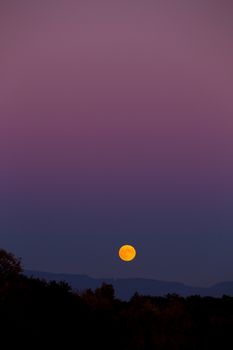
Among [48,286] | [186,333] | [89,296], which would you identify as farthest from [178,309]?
[48,286]

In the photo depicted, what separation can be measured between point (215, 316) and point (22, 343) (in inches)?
1462

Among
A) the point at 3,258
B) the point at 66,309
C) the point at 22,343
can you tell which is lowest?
the point at 22,343

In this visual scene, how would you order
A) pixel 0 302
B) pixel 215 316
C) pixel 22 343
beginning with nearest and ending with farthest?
1. pixel 22 343
2. pixel 0 302
3. pixel 215 316

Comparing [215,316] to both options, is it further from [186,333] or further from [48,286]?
[48,286]

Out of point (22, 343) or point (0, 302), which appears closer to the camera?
point (22, 343)

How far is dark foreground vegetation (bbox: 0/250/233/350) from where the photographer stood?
6838cm

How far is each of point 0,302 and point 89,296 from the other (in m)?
19.0

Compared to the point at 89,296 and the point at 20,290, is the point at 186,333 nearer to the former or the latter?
the point at 89,296

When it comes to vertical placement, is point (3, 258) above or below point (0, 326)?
above

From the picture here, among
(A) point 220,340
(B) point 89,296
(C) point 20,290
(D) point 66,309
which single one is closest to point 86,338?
(D) point 66,309

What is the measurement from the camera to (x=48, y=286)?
83875 mm

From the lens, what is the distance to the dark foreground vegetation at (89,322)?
6838 cm

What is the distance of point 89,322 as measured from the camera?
250 feet

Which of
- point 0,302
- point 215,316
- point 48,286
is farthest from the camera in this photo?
point 215,316
